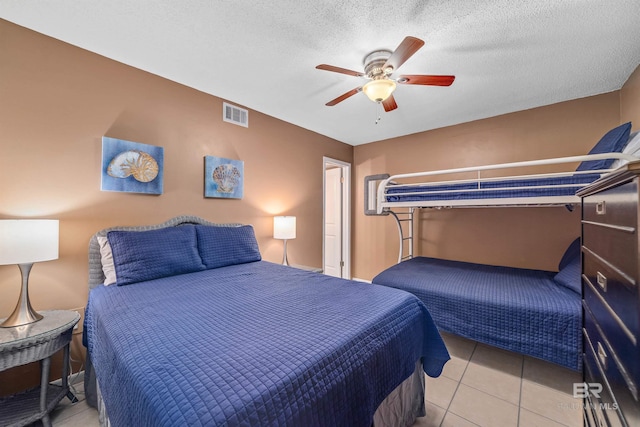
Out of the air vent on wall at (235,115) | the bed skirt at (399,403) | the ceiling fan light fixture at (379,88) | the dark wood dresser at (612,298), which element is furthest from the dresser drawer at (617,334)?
the air vent on wall at (235,115)

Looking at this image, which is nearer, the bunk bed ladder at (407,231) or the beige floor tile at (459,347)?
the beige floor tile at (459,347)

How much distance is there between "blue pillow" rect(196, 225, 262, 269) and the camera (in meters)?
2.27

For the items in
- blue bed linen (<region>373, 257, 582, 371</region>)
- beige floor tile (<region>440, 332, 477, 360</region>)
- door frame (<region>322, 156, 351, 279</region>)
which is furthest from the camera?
door frame (<region>322, 156, 351, 279</region>)

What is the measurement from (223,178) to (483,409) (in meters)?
2.90

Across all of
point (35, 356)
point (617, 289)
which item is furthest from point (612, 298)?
point (35, 356)

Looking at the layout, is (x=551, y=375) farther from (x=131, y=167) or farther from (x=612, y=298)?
(x=131, y=167)

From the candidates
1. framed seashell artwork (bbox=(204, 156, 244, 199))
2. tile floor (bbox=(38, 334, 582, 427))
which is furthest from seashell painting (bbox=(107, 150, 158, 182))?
tile floor (bbox=(38, 334, 582, 427))

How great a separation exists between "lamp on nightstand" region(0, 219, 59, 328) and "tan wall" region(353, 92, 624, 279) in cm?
376

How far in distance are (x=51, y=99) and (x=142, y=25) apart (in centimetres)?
86

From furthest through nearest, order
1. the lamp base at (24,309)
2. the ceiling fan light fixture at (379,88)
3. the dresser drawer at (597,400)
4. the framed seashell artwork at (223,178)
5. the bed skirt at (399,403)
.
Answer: the framed seashell artwork at (223,178), the ceiling fan light fixture at (379,88), the lamp base at (24,309), the bed skirt at (399,403), the dresser drawer at (597,400)

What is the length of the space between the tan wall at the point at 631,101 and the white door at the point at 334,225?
331cm

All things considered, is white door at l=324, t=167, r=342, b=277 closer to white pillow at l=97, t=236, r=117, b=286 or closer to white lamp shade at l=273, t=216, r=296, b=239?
white lamp shade at l=273, t=216, r=296, b=239

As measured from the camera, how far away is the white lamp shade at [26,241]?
1.37 m

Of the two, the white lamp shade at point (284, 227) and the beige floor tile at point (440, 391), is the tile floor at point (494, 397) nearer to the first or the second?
the beige floor tile at point (440, 391)
